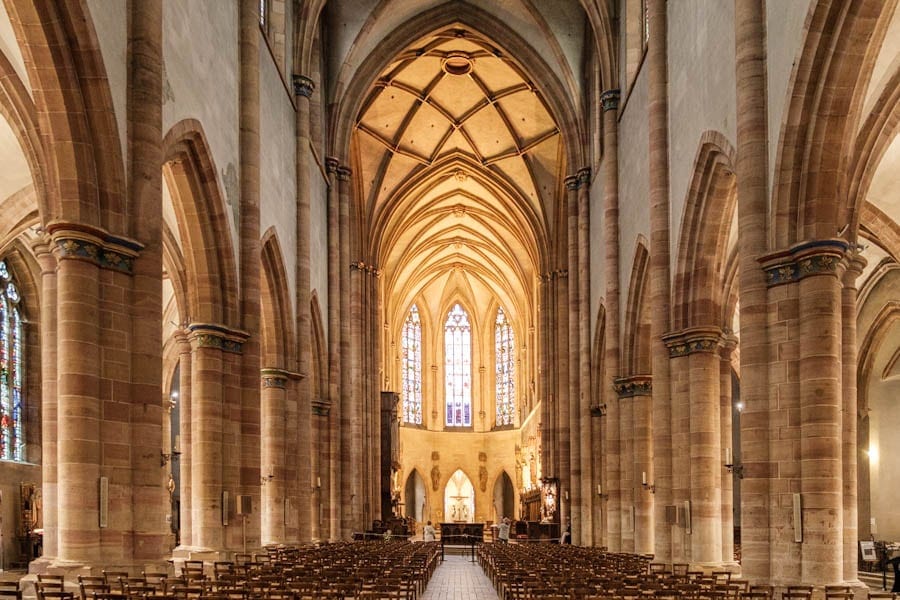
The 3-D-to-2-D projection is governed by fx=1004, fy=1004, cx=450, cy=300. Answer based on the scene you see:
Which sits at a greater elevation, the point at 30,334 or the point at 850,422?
the point at 30,334

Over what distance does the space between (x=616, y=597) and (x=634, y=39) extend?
20.4 meters

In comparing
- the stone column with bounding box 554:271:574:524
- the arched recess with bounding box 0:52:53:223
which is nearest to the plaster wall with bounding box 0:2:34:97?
the arched recess with bounding box 0:52:53:223

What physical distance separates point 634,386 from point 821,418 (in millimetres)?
14467

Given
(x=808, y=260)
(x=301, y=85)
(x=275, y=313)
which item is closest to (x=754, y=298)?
(x=808, y=260)

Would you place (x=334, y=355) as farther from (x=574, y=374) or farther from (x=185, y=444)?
(x=185, y=444)

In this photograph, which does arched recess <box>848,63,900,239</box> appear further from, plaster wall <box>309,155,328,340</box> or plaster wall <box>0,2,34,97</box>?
plaster wall <box>309,155,328,340</box>

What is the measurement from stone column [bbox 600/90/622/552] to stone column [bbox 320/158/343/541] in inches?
413

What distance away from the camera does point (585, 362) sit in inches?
1455

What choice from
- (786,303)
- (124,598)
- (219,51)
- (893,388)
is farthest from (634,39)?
(124,598)

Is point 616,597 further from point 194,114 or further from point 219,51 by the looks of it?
point 219,51

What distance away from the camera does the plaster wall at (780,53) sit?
15641 mm

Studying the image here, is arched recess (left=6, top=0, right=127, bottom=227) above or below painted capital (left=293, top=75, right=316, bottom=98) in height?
below

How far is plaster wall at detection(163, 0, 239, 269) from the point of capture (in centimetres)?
1866

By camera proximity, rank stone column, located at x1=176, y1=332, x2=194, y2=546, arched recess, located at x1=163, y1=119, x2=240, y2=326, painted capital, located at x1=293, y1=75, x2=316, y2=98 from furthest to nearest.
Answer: painted capital, located at x1=293, y1=75, x2=316, y2=98 → stone column, located at x1=176, y1=332, x2=194, y2=546 → arched recess, located at x1=163, y1=119, x2=240, y2=326
